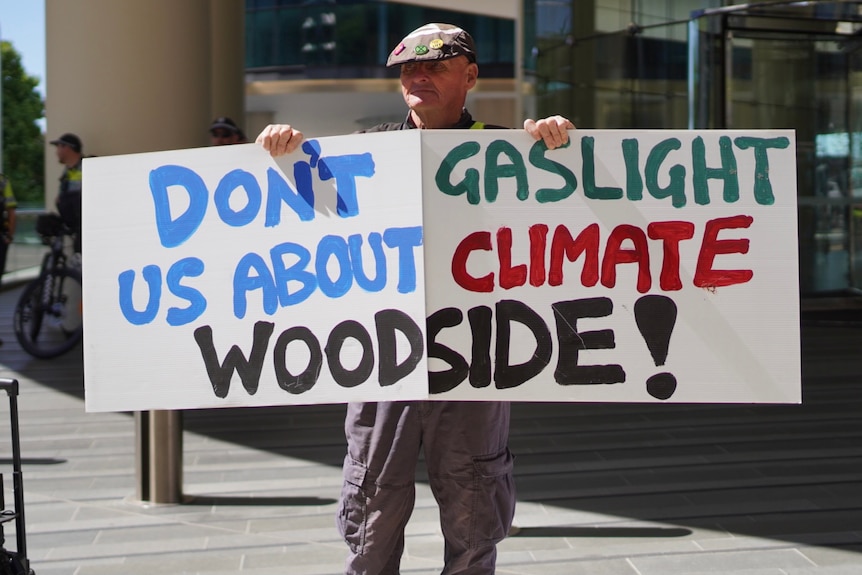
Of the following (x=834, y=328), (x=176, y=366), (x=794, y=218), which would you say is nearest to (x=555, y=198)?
(x=794, y=218)

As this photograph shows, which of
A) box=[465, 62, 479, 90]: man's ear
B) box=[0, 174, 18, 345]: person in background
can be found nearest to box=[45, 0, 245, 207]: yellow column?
box=[0, 174, 18, 345]: person in background

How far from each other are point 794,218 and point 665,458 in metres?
2.89

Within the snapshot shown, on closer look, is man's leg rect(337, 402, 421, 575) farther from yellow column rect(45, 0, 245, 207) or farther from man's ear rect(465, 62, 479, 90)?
yellow column rect(45, 0, 245, 207)

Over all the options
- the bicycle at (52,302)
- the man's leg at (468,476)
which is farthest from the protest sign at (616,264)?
the bicycle at (52,302)

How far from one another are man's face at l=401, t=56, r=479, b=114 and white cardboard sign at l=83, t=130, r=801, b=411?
8cm

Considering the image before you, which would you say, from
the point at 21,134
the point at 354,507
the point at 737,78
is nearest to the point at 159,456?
the point at 354,507

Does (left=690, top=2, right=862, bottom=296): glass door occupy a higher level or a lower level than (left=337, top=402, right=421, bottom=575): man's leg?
higher

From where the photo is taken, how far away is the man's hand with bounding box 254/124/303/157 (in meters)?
2.83

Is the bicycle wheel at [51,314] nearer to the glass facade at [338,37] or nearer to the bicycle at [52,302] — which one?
the bicycle at [52,302]

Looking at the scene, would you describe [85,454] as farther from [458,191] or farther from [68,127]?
[68,127]

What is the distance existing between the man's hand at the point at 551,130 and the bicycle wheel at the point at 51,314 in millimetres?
6418

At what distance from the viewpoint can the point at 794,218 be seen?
2.85 m

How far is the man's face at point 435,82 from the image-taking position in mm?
2703

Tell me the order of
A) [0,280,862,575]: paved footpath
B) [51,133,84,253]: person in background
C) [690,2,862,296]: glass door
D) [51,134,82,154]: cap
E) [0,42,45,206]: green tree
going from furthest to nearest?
[0,42,45,206]: green tree < [690,2,862,296]: glass door < [51,134,82,154]: cap < [51,133,84,253]: person in background < [0,280,862,575]: paved footpath
